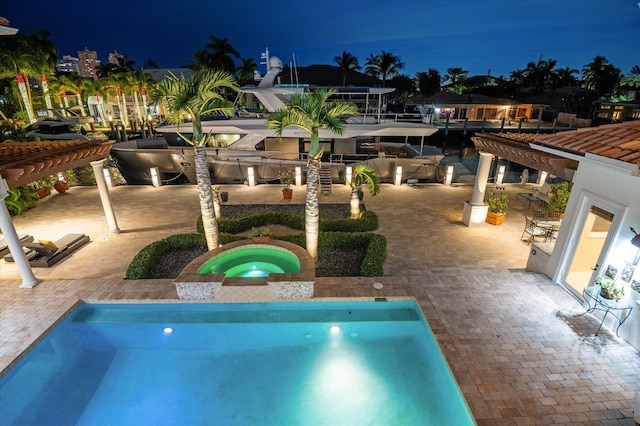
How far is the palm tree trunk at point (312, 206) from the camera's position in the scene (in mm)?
8305

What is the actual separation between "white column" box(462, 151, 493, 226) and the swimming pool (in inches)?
231

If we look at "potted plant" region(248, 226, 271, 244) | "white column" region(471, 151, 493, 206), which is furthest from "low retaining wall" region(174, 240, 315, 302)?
"white column" region(471, 151, 493, 206)

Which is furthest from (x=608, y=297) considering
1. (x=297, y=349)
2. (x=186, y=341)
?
(x=186, y=341)

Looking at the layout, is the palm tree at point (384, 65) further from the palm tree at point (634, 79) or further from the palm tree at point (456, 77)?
the palm tree at point (634, 79)

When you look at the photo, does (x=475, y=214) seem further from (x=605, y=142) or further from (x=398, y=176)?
(x=398, y=176)

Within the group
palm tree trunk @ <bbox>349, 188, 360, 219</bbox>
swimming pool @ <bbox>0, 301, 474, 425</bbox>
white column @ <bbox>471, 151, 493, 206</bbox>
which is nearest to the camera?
swimming pool @ <bbox>0, 301, 474, 425</bbox>

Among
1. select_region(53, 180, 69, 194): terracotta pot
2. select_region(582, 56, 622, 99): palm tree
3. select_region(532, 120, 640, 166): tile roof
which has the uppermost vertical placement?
select_region(582, 56, 622, 99): palm tree

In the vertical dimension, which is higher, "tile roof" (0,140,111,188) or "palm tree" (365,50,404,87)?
"palm tree" (365,50,404,87)

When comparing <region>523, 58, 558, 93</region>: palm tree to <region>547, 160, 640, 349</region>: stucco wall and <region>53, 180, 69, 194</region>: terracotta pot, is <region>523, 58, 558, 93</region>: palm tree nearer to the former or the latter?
<region>547, 160, 640, 349</region>: stucco wall

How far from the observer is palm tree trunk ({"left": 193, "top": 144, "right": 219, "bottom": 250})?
342 inches

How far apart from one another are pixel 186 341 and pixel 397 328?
4.87 meters

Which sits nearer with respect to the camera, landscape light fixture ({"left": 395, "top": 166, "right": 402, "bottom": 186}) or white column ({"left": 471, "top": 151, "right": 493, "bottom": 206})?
white column ({"left": 471, "top": 151, "right": 493, "bottom": 206})

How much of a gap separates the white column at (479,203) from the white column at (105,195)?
13051 millimetres

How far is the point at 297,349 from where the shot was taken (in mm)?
6926
